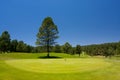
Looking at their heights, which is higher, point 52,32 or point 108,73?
point 52,32

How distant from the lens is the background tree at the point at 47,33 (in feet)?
199

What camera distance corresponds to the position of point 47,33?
200 ft

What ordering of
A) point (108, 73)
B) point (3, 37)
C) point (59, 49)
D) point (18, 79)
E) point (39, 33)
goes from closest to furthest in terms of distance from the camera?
1. point (18, 79)
2. point (108, 73)
3. point (39, 33)
4. point (3, 37)
5. point (59, 49)

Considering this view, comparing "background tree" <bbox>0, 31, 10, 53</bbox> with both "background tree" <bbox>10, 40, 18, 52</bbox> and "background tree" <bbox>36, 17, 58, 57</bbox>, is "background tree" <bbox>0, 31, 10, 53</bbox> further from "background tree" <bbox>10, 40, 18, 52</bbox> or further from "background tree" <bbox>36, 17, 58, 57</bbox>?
"background tree" <bbox>36, 17, 58, 57</bbox>

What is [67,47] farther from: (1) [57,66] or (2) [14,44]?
(1) [57,66]

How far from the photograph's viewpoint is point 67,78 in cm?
2031

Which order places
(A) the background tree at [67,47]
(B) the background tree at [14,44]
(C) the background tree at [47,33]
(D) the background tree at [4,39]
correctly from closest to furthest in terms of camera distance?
1. (C) the background tree at [47,33]
2. (D) the background tree at [4,39]
3. (B) the background tree at [14,44]
4. (A) the background tree at [67,47]

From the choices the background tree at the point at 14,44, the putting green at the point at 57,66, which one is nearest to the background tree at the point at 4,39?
the background tree at the point at 14,44

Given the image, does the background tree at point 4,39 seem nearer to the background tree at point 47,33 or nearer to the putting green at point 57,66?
the background tree at point 47,33

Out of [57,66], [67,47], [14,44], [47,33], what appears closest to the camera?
[57,66]

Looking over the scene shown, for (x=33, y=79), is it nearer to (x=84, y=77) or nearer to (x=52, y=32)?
(x=84, y=77)

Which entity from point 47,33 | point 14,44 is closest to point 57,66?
point 47,33

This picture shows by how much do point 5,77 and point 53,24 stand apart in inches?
1679

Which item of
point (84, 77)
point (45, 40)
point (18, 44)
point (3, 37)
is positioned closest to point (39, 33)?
point (45, 40)
